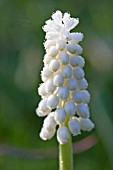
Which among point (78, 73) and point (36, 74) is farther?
point (36, 74)

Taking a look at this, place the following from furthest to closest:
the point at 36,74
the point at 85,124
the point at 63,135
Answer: the point at 36,74 < the point at 85,124 < the point at 63,135

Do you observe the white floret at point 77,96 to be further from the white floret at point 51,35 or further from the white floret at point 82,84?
the white floret at point 51,35

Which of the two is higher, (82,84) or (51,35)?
(51,35)

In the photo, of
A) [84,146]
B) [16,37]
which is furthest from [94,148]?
[16,37]

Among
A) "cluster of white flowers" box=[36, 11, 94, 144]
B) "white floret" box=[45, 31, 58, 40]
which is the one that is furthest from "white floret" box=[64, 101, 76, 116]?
"white floret" box=[45, 31, 58, 40]

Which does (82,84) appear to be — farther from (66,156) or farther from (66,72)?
(66,156)

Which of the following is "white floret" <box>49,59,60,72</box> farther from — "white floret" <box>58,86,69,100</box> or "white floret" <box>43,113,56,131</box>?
"white floret" <box>43,113,56,131</box>

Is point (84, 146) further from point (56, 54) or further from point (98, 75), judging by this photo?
point (56, 54)

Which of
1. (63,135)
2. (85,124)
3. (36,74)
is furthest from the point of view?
(36,74)

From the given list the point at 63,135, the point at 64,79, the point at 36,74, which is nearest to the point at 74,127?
the point at 63,135
